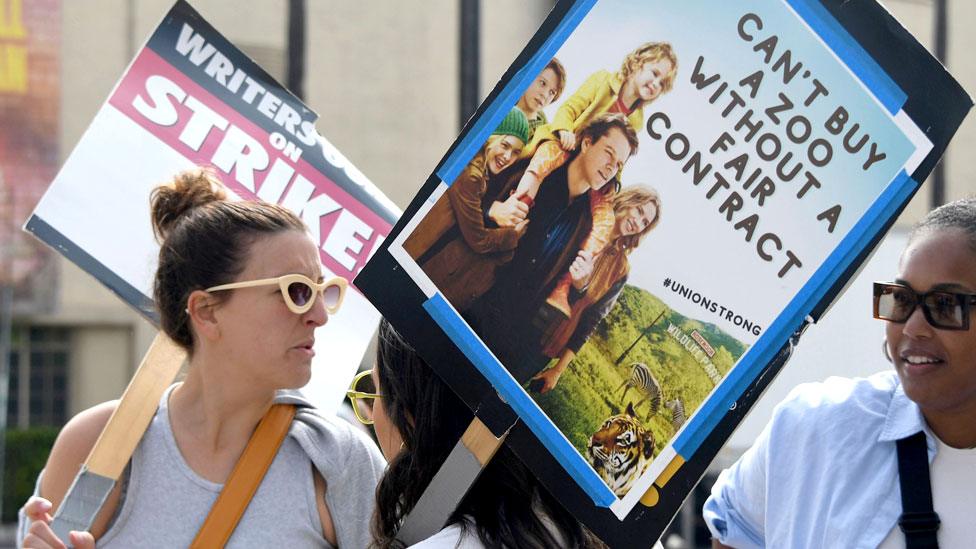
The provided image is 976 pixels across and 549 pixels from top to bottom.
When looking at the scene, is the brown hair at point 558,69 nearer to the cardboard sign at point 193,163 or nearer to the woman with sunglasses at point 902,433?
the woman with sunglasses at point 902,433

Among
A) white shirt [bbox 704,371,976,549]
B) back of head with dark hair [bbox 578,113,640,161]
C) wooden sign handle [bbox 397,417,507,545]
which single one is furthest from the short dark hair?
white shirt [bbox 704,371,976,549]

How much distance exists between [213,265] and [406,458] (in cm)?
70

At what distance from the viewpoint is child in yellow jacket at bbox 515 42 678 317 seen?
1.65 m

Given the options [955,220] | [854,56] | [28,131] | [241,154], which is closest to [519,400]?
[854,56]

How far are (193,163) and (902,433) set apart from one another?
168 centimetres

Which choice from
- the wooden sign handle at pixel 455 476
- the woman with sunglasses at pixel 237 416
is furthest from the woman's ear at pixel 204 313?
the wooden sign handle at pixel 455 476

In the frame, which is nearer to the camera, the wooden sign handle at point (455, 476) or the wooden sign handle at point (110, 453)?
the wooden sign handle at point (455, 476)

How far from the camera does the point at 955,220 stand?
2.07m

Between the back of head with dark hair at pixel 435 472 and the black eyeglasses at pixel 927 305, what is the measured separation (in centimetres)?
66

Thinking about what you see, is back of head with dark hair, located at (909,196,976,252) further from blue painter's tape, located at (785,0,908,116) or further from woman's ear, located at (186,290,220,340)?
woman's ear, located at (186,290,220,340)

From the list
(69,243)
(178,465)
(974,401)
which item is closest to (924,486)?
(974,401)

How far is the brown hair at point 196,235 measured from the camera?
7.89 ft

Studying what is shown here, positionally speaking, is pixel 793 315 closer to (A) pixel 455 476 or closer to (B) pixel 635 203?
(B) pixel 635 203

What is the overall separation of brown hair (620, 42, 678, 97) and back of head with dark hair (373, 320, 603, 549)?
1.76 feet
